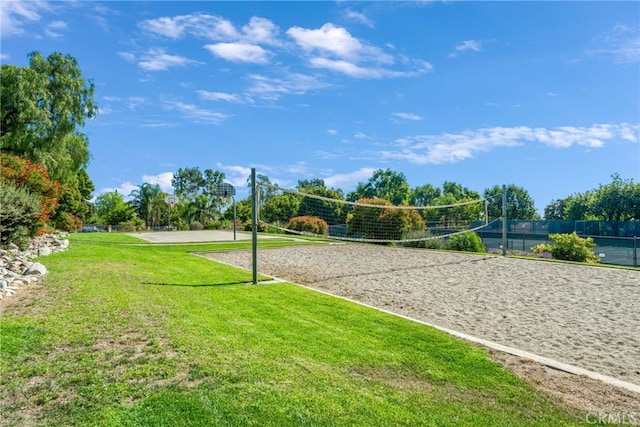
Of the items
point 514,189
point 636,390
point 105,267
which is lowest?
point 636,390

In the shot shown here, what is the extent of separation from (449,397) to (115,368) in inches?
112

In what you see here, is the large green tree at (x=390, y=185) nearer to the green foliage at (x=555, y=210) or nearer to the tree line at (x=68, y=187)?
the tree line at (x=68, y=187)

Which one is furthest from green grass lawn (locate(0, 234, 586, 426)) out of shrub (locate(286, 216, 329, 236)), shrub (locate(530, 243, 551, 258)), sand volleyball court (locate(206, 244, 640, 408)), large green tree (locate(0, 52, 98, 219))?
shrub (locate(286, 216, 329, 236))

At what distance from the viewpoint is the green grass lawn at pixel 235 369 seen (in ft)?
9.71

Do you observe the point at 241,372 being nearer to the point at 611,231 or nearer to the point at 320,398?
the point at 320,398

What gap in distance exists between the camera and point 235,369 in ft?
11.7

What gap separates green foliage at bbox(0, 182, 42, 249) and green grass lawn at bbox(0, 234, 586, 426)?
4709mm

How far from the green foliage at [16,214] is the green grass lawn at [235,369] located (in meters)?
4.71

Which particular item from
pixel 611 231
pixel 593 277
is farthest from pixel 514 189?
pixel 593 277

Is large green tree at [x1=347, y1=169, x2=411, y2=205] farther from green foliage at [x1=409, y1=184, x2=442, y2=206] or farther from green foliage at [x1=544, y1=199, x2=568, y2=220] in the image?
green foliage at [x1=544, y1=199, x2=568, y2=220]

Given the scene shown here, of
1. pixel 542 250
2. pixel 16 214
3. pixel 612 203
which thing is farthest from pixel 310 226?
pixel 612 203

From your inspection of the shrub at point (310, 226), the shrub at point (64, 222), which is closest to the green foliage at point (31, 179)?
the shrub at point (310, 226)

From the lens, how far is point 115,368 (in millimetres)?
3537

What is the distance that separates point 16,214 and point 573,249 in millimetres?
16888
